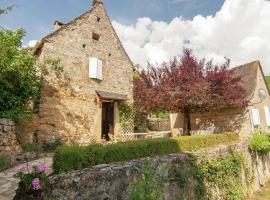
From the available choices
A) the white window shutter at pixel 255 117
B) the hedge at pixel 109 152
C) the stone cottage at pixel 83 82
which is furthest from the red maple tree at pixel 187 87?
the hedge at pixel 109 152

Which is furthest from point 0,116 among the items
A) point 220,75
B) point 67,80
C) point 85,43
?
point 220,75

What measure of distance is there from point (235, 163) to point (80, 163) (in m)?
6.06

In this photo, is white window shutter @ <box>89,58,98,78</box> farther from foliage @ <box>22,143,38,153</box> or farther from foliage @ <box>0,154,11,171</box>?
foliage @ <box>0,154,11,171</box>

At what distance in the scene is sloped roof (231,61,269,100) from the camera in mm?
15892

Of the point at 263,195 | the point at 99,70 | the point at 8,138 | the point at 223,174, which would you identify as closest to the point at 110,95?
the point at 99,70

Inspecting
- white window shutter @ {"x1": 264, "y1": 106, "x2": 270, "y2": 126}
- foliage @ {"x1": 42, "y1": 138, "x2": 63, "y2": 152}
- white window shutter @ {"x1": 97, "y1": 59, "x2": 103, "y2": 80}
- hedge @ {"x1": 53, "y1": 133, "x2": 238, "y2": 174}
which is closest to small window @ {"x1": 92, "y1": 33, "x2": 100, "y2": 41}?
white window shutter @ {"x1": 97, "y1": 59, "x2": 103, "y2": 80}

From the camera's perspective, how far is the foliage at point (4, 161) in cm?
740

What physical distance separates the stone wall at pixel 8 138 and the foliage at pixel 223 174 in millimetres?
6301

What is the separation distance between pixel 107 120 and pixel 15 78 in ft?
22.2

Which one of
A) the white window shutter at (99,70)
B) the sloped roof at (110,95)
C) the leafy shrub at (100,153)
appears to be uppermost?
the white window shutter at (99,70)

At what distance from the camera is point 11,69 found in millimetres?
8875

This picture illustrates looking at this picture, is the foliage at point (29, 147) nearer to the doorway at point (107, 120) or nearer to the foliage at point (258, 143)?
the doorway at point (107, 120)

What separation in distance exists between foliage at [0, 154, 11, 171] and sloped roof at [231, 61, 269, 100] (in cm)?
1410

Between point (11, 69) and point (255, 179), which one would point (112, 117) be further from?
point (255, 179)
